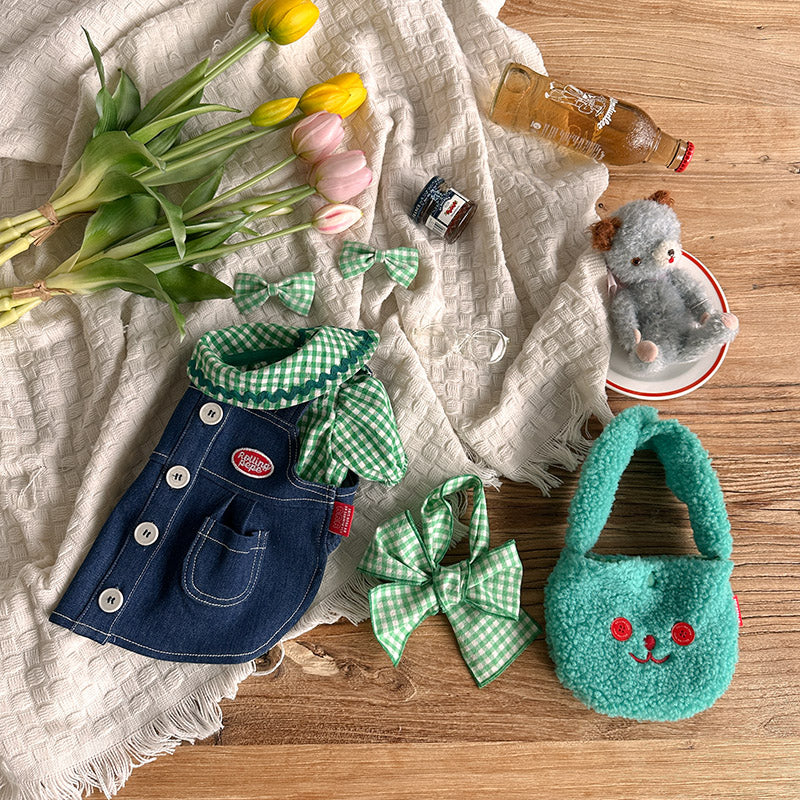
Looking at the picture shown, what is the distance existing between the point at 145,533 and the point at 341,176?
1.67 ft

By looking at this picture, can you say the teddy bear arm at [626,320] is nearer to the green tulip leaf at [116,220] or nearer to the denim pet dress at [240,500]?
the denim pet dress at [240,500]

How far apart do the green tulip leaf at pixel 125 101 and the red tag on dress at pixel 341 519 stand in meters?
0.54

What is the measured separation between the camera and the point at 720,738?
0.98 m

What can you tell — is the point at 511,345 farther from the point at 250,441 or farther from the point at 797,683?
the point at 797,683

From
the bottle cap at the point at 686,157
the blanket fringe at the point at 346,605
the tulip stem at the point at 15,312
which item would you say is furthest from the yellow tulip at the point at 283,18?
the blanket fringe at the point at 346,605

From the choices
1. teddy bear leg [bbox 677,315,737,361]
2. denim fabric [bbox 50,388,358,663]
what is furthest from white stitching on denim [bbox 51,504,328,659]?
teddy bear leg [bbox 677,315,737,361]

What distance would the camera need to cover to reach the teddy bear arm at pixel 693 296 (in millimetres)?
998

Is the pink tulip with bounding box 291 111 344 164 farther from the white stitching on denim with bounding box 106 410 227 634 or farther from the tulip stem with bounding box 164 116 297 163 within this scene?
the white stitching on denim with bounding box 106 410 227 634

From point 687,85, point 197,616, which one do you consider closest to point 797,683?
point 197,616

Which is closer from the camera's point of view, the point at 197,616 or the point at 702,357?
the point at 197,616

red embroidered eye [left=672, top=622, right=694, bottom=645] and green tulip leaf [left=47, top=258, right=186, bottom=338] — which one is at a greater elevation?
green tulip leaf [left=47, top=258, right=186, bottom=338]

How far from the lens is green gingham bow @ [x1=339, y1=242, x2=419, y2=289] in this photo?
1.00m

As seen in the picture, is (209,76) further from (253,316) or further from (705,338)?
(705,338)

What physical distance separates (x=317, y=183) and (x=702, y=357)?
57 cm
